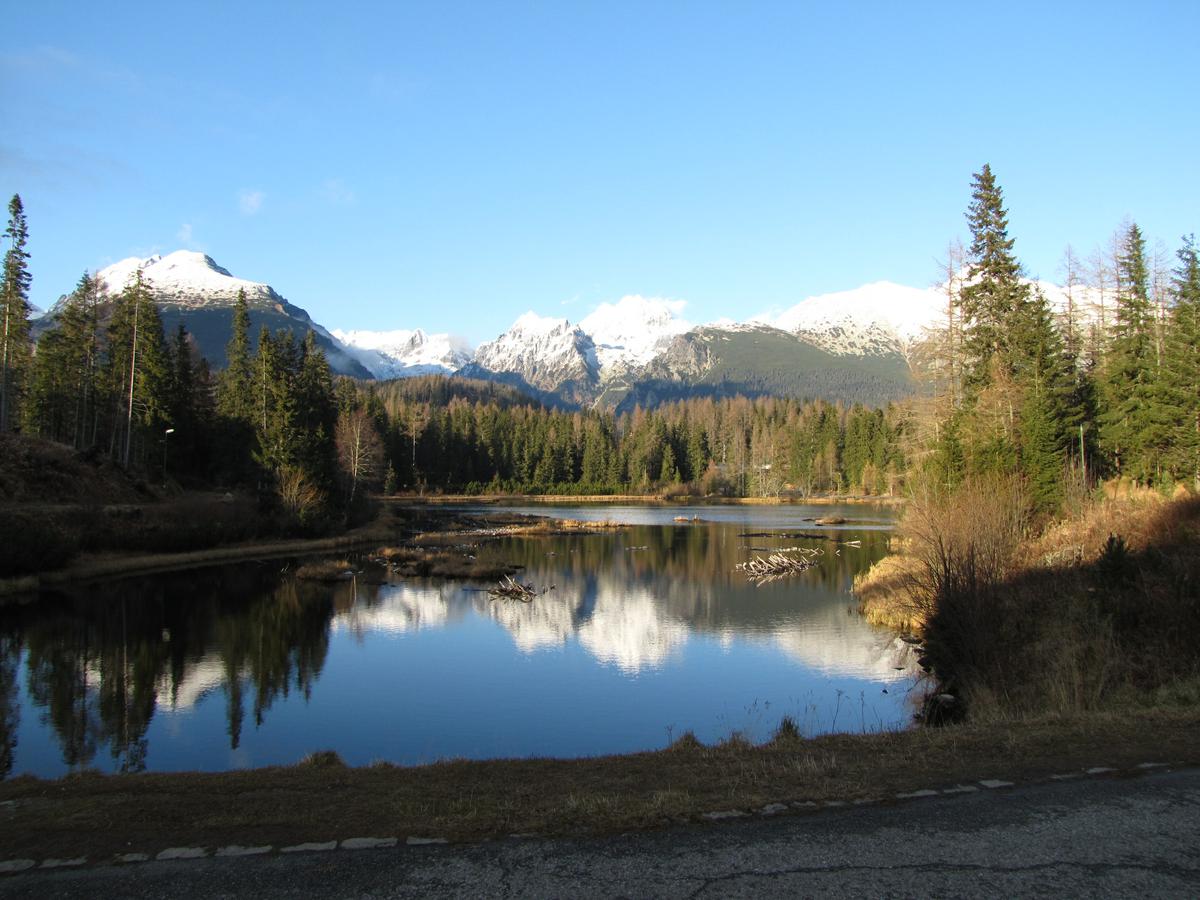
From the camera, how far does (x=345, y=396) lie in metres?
101

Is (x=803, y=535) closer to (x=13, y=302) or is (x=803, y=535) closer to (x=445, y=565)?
(x=445, y=565)

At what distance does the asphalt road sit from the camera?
6.22 metres

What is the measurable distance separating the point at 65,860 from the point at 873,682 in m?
19.9

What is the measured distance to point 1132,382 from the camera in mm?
46031

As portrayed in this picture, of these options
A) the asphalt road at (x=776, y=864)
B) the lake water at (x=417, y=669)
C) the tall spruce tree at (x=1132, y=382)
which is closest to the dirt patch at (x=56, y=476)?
the lake water at (x=417, y=669)

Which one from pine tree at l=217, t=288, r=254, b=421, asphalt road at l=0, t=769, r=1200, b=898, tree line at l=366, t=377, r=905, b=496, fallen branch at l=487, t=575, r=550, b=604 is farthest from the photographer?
tree line at l=366, t=377, r=905, b=496

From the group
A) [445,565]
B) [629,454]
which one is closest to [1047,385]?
[445,565]

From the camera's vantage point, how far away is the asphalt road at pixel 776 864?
6.22 meters

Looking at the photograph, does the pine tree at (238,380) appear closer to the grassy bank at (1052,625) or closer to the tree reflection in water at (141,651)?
the tree reflection in water at (141,651)

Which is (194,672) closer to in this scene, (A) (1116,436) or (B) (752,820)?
(B) (752,820)

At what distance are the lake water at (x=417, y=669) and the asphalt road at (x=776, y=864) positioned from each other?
858 cm

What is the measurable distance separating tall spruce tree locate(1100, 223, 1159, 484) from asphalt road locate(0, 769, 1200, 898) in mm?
43247

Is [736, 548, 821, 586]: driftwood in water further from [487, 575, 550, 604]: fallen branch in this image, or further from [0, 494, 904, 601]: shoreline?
[487, 575, 550, 604]: fallen branch

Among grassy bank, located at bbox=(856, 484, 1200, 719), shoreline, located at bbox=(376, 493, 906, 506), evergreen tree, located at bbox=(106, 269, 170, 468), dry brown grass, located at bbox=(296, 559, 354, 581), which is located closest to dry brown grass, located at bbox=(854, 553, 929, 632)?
grassy bank, located at bbox=(856, 484, 1200, 719)
